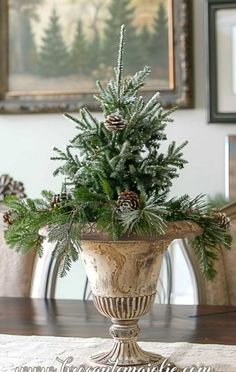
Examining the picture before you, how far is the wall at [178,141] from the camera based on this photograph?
2.72 metres

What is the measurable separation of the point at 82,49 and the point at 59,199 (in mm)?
1750

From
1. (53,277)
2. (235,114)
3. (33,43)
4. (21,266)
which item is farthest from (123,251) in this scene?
(33,43)

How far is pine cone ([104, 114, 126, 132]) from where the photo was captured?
113 cm

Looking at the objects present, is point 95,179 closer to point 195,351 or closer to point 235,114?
point 195,351

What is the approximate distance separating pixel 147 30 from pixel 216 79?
1.06ft

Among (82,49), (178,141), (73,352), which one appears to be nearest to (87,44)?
(82,49)

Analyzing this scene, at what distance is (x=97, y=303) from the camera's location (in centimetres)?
119

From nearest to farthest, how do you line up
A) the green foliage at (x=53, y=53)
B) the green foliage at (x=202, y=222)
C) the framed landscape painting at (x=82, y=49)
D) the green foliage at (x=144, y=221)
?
the green foliage at (x=144, y=221) < the green foliage at (x=202, y=222) < the framed landscape painting at (x=82, y=49) < the green foliage at (x=53, y=53)

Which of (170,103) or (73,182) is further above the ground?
(170,103)

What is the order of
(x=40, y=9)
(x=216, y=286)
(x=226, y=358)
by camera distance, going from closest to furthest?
(x=226, y=358), (x=216, y=286), (x=40, y=9)

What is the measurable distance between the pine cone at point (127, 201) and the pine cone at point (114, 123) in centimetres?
10

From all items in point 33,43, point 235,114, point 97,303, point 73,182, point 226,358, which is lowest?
point 226,358

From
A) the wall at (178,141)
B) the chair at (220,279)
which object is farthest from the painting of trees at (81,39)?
the chair at (220,279)

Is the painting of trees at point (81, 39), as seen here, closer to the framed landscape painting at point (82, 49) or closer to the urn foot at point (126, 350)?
the framed landscape painting at point (82, 49)
